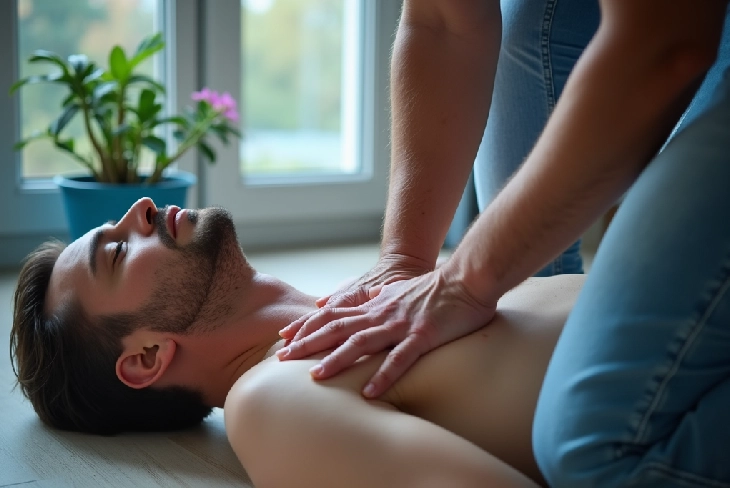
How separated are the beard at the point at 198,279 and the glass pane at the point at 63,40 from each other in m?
1.54

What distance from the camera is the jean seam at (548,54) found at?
5.38ft

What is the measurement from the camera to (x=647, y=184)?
98 centimetres

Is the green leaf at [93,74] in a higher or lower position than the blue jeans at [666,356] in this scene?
higher

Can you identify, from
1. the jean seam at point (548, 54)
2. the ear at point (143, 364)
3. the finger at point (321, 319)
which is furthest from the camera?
the jean seam at point (548, 54)

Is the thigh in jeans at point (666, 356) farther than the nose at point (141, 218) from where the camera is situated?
No

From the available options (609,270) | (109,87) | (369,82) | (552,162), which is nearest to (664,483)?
(609,270)

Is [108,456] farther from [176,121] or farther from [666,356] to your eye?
[176,121]

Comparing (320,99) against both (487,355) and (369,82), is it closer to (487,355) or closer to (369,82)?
(369,82)

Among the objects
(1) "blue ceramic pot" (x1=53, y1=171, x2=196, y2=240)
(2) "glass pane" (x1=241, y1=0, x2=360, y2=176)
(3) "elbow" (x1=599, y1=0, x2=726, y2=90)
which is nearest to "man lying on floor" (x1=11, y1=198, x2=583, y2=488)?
(3) "elbow" (x1=599, y1=0, x2=726, y2=90)

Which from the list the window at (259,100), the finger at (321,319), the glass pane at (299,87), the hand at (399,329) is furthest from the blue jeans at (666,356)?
the glass pane at (299,87)

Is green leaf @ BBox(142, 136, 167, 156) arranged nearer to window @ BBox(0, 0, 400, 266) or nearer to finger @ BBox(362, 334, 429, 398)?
window @ BBox(0, 0, 400, 266)

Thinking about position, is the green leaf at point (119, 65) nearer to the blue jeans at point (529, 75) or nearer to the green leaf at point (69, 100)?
the green leaf at point (69, 100)

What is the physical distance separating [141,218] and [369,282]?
1.37 ft

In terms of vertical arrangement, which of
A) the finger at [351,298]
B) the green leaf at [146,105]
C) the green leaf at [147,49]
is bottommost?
the finger at [351,298]
